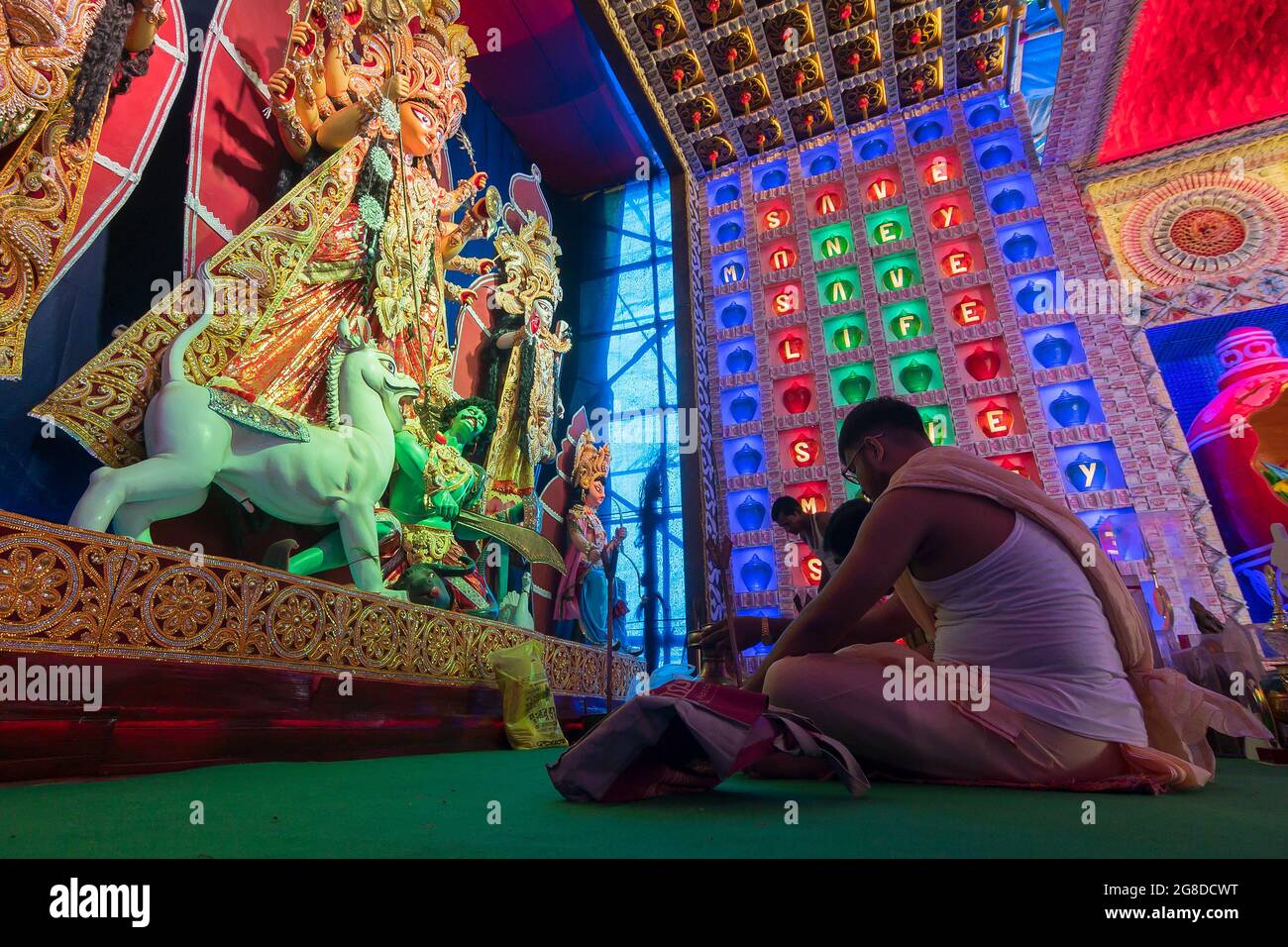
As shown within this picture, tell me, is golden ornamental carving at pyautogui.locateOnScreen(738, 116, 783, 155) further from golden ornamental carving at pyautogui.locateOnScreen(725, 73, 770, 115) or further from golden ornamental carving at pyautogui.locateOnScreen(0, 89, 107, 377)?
golden ornamental carving at pyautogui.locateOnScreen(0, 89, 107, 377)

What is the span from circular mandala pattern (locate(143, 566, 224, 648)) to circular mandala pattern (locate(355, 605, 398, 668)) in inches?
28.7

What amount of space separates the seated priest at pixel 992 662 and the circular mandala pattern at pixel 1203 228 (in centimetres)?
804

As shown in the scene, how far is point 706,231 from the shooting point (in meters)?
10.3

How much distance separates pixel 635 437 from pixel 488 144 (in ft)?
13.7

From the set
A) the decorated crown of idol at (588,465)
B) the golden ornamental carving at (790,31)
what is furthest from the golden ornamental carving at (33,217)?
the golden ornamental carving at (790,31)

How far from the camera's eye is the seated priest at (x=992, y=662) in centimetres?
144

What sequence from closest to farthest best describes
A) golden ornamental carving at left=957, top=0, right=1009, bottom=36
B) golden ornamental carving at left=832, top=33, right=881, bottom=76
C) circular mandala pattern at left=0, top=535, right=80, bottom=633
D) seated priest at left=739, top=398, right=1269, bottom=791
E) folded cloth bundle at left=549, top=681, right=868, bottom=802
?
folded cloth bundle at left=549, top=681, right=868, bottom=802
seated priest at left=739, top=398, right=1269, bottom=791
circular mandala pattern at left=0, top=535, right=80, bottom=633
golden ornamental carving at left=957, top=0, right=1009, bottom=36
golden ornamental carving at left=832, top=33, right=881, bottom=76

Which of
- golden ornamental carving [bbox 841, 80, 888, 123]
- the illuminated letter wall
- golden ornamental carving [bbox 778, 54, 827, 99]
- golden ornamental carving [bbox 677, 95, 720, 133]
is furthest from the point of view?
golden ornamental carving [bbox 677, 95, 720, 133]

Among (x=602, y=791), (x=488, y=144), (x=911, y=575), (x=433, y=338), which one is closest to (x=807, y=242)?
(x=488, y=144)

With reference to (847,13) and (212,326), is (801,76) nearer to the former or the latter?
(847,13)

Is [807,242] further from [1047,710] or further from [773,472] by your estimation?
[1047,710]

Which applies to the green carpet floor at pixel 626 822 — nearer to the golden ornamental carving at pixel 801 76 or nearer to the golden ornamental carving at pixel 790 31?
the golden ornamental carving at pixel 790 31

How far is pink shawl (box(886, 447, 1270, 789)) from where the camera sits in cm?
152

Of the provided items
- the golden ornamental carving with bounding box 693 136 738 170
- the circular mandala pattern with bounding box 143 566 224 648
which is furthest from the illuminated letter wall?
the circular mandala pattern with bounding box 143 566 224 648
